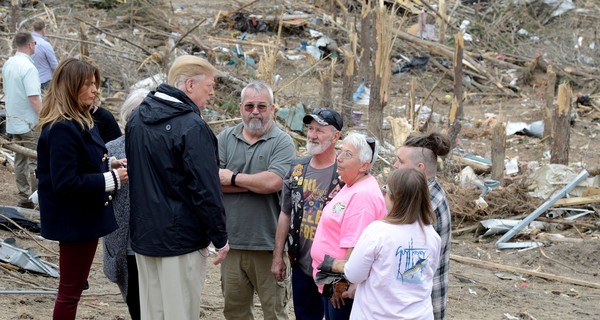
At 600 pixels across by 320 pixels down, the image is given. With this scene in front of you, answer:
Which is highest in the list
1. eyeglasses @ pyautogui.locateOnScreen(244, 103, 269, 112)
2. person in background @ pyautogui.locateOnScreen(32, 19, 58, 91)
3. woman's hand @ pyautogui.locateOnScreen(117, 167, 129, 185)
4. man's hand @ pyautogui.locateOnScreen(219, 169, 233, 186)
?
person in background @ pyautogui.locateOnScreen(32, 19, 58, 91)

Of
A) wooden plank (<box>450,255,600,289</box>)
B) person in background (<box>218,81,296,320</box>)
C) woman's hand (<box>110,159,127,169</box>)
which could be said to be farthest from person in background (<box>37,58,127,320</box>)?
wooden plank (<box>450,255,600,289</box>)

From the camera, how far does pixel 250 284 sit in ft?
16.7

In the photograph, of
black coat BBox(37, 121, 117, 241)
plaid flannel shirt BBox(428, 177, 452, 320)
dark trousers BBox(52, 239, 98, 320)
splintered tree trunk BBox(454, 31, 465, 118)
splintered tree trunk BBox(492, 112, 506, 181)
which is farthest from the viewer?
splintered tree trunk BBox(454, 31, 465, 118)

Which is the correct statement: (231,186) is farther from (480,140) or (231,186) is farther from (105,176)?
(480,140)

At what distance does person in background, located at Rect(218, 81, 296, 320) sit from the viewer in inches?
194

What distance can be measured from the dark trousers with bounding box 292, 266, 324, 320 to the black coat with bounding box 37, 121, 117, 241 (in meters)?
1.10

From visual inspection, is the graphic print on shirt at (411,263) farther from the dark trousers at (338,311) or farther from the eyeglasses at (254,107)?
the eyeglasses at (254,107)

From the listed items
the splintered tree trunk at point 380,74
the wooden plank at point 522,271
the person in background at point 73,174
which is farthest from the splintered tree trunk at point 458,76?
the person in background at point 73,174

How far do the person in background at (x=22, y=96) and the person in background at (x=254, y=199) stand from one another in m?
3.86

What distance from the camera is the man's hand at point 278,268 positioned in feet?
15.8

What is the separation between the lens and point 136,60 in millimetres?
13969

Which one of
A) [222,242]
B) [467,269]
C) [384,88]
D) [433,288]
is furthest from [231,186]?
[384,88]

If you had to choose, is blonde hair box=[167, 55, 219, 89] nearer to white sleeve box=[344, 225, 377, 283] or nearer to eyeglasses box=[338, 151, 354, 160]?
eyeglasses box=[338, 151, 354, 160]

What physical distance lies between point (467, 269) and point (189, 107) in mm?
5011
